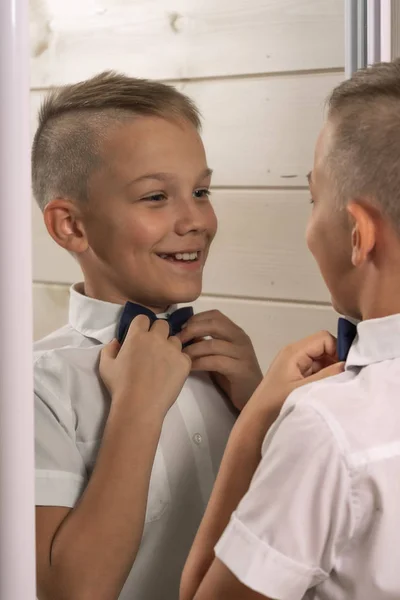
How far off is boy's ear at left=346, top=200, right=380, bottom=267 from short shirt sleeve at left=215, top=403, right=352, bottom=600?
0.49 ft

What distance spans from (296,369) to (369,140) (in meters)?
0.21

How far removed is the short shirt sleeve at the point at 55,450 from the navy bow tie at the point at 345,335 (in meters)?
0.25

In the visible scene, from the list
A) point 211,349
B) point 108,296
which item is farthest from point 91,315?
point 211,349

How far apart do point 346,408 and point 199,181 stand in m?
0.31

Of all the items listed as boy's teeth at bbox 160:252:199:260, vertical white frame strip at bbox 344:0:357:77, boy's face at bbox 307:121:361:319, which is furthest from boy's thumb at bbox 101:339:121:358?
vertical white frame strip at bbox 344:0:357:77

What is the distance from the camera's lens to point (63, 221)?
2.55ft

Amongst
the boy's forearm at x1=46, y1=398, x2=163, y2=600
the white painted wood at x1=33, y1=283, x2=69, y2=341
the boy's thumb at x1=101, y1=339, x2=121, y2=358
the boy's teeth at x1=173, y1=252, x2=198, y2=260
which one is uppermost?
the boy's teeth at x1=173, y1=252, x2=198, y2=260

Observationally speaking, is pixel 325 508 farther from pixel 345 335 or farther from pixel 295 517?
pixel 345 335

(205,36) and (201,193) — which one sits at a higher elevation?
(205,36)

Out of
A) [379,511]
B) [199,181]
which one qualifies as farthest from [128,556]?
[199,181]

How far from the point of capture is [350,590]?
62 centimetres

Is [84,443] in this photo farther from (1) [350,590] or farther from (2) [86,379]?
(1) [350,590]

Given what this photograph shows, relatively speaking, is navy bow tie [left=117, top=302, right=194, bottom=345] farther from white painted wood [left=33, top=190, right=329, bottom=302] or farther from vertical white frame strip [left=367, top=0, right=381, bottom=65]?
vertical white frame strip [left=367, top=0, right=381, bottom=65]

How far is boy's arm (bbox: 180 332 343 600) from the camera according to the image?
68 cm
